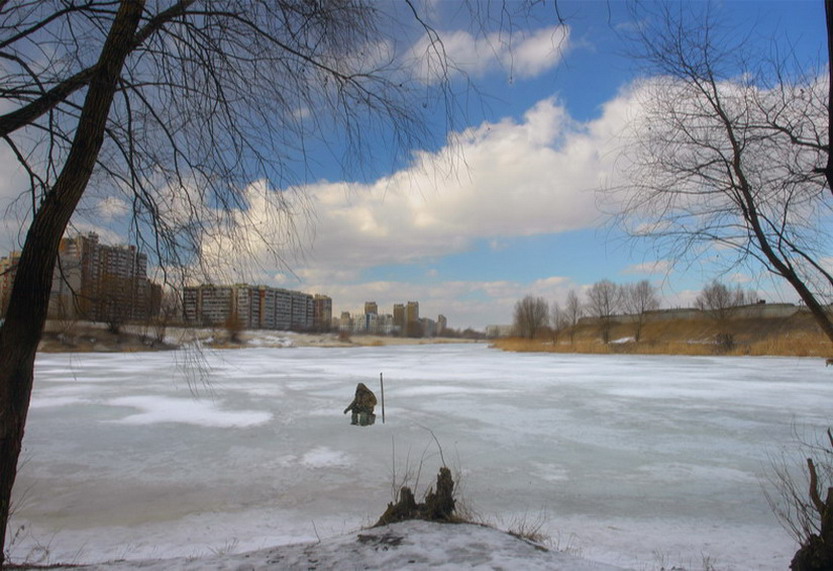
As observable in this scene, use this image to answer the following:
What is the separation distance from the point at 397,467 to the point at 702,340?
49.6m

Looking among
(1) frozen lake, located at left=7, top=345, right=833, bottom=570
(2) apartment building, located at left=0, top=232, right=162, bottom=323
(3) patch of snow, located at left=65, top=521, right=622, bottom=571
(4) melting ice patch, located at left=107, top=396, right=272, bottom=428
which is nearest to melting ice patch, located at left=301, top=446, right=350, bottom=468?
(1) frozen lake, located at left=7, top=345, right=833, bottom=570

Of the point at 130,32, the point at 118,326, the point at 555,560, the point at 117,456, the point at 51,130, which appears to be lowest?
the point at 117,456

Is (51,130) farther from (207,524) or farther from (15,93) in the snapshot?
(207,524)

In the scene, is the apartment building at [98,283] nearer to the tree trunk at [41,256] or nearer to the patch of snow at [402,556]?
the tree trunk at [41,256]

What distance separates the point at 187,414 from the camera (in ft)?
33.6

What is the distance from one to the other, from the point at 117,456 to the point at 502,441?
17.6 feet

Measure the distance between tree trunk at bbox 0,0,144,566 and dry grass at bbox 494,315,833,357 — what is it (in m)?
22.5

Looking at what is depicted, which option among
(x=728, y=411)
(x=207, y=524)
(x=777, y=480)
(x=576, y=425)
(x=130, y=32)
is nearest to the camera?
(x=130, y=32)

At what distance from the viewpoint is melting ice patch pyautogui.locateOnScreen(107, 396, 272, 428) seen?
31.1 feet

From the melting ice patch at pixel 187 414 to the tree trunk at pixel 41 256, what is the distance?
712cm

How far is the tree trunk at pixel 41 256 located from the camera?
232 centimetres

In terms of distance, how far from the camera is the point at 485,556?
9.06 feet

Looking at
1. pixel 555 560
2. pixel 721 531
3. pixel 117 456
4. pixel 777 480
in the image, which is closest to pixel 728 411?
pixel 777 480

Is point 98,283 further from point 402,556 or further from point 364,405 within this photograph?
point 364,405
